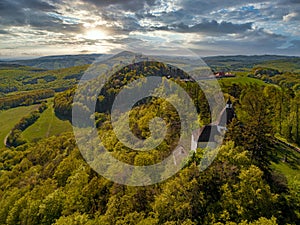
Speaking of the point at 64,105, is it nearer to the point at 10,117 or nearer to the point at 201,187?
the point at 10,117

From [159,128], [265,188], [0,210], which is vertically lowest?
[0,210]

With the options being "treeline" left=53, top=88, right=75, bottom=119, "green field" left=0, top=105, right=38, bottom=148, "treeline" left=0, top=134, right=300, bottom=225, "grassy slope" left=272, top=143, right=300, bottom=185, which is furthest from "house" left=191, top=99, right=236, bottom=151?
"treeline" left=53, top=88, right=75, bottom=119

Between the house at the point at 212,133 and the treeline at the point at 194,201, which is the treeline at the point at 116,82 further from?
the treeline at the point at 194,201

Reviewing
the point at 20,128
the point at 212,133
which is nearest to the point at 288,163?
the point at 212,133

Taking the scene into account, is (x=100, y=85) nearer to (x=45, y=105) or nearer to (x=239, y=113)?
(x=45, y=105)

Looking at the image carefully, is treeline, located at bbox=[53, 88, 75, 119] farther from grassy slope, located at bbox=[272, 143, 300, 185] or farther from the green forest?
grassy slope, located at bbox=[272, 143, 300, 185]

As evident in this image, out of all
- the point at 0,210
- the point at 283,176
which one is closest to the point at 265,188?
the point at 283,176
